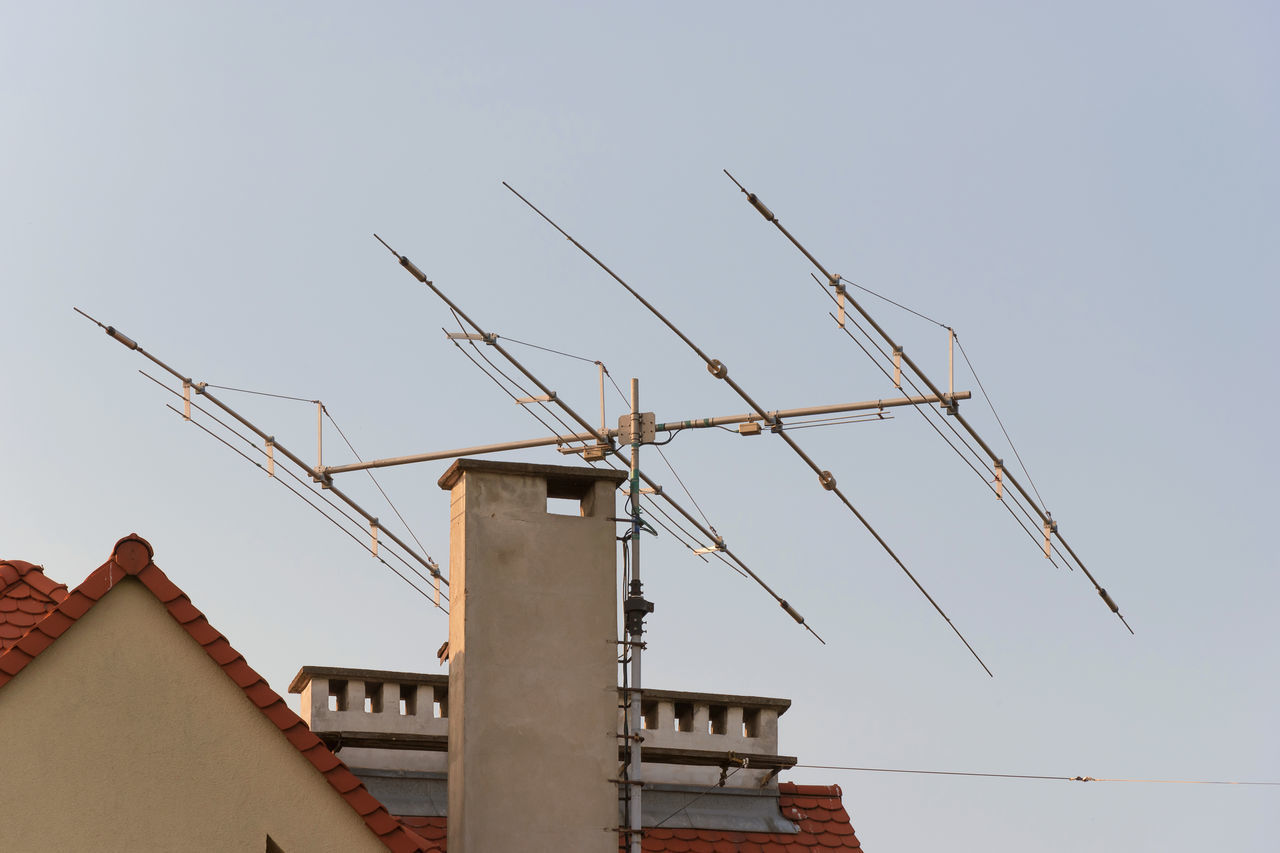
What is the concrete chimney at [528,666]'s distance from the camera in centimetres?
1712

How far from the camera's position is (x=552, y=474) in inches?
720

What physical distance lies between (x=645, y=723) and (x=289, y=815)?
21.4ft

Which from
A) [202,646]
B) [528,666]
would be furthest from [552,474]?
[202,646]

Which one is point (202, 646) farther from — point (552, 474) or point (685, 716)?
point (685, 716)

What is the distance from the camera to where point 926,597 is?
2172 centimetres

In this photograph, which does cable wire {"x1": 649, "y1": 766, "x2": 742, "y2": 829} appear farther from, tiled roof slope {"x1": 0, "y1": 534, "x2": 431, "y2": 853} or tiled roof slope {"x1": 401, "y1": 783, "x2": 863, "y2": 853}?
tiled roof slope {"x1": 0, "y1": 534, "x2": 431, "y2": 853}

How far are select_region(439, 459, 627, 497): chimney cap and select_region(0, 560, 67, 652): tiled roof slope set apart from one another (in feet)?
11.3

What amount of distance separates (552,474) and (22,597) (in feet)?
15.1

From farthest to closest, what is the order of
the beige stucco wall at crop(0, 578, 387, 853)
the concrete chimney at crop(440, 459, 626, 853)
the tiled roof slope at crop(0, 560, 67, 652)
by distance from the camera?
the concrete chimney at crop(440, 459, 626, 853)
the tiled roof slope at crop(0, 560, 67, 652)
the beige stucco wall at crop(0, 578, 387, 853)

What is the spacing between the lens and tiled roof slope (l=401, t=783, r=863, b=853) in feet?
67.7

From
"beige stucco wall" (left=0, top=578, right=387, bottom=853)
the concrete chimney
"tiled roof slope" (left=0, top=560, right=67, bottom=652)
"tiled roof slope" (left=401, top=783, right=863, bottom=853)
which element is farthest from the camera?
"tiled roof slope" (left=401, top=783, right=863, bottom=853)

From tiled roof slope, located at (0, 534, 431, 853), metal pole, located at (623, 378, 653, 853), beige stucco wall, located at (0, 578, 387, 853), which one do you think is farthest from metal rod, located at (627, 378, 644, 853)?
beige stucco wall, located at (0, 578, 387, 853)

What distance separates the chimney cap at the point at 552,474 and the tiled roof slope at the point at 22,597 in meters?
3.45

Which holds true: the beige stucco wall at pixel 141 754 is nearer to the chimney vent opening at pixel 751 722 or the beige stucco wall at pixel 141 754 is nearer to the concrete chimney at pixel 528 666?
→ the concrete chimney at pixel 528 666
